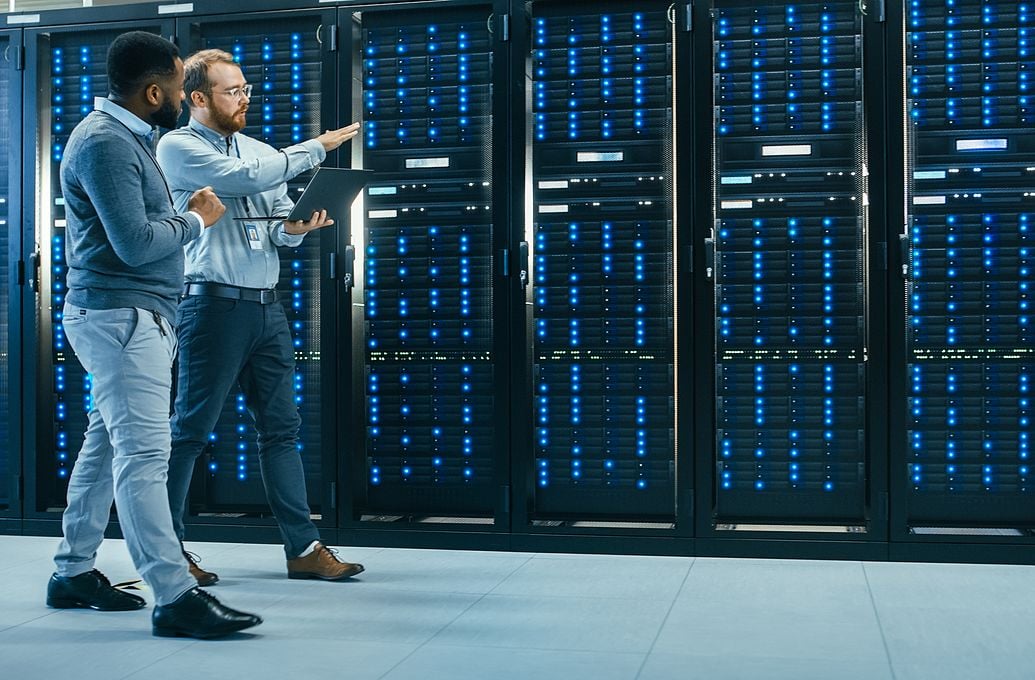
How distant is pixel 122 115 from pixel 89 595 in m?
1.36

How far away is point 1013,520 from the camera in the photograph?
3.85 meters

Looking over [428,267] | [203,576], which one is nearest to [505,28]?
[428,267]

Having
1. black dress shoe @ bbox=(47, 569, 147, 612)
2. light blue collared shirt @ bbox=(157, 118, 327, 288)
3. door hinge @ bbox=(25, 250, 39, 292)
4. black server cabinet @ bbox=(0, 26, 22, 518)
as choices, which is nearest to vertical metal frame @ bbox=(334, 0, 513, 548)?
light blue collared shirt @ bbox=(157, 118, 327, 288)

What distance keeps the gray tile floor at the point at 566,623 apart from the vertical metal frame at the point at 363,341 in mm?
208

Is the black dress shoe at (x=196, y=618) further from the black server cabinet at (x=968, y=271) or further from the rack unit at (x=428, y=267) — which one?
the black server cabinet at (x=968, y=271)

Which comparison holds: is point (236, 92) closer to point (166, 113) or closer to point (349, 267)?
point (166, 113)

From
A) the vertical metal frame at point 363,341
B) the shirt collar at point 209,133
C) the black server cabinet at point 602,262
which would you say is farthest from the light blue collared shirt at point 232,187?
the black server cabinet at point 602,262

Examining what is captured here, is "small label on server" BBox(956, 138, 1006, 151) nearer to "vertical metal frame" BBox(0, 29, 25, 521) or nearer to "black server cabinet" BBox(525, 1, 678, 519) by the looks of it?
"black server cabinet" BBox(525, 1, 678, 519)

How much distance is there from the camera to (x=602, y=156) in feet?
13.4

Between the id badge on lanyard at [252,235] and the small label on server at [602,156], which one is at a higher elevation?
the small label on server at [602,156]

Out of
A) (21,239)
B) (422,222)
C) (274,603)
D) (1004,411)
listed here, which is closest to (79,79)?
(21,239)

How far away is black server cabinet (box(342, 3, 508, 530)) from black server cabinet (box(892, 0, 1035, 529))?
1.55 metres

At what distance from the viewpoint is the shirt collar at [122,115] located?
9.14 ft

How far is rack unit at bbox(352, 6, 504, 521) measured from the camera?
4180 millimetres
